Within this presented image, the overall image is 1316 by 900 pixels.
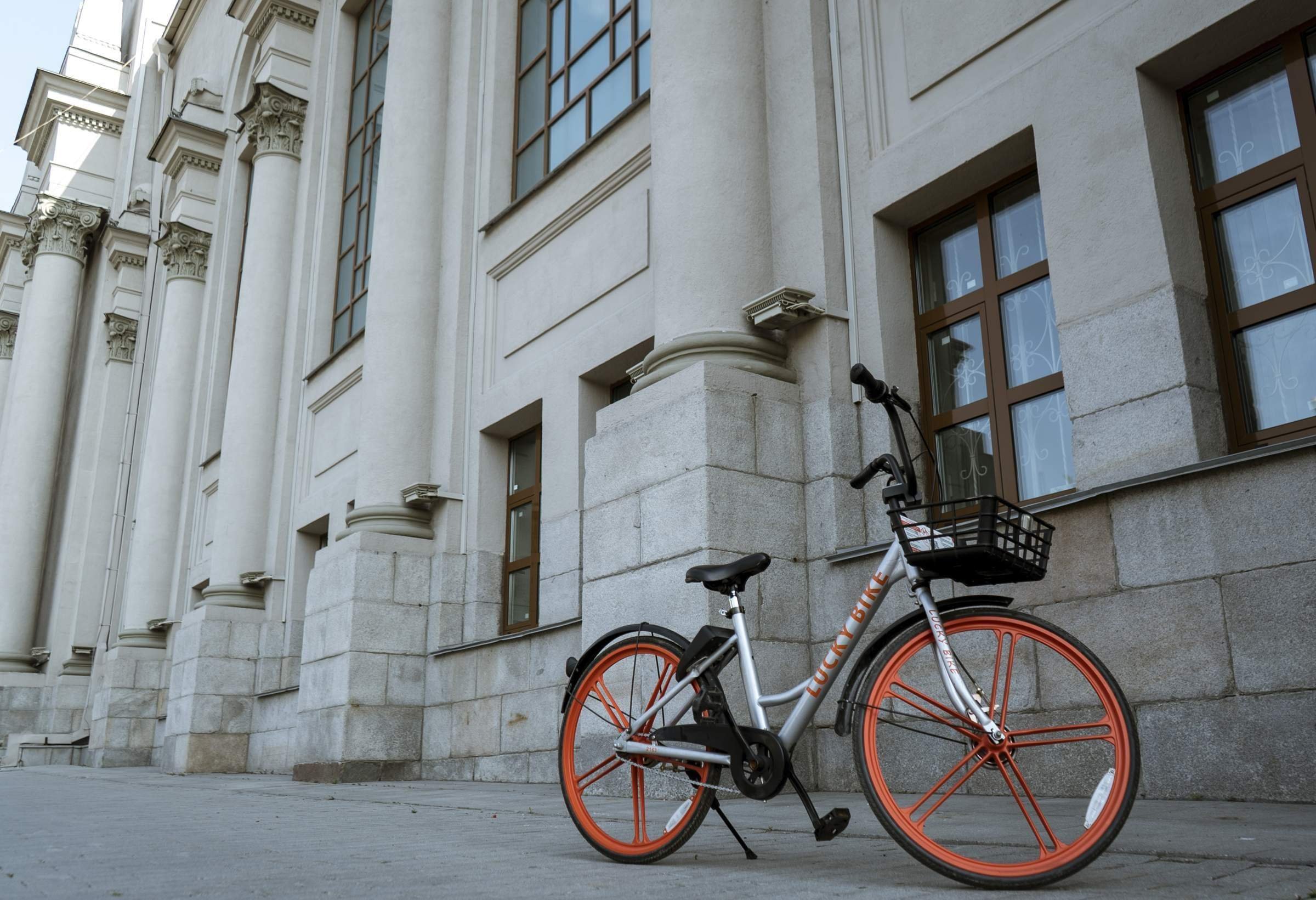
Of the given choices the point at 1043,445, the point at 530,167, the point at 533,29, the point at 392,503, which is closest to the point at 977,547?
the point at 1043,445

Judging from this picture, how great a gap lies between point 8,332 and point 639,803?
118 feet

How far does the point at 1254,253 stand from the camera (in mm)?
6168

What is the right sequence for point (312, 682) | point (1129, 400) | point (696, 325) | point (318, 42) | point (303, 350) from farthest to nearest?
1. point (318, 42)
2. point (303, 350)
3. point (312, 682)
4. point (696, 325)
5. point (1129, 400)

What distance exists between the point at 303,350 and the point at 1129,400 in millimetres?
13302

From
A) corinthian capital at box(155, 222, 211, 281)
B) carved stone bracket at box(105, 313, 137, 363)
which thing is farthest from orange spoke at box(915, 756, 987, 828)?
carved stone bracket at box(105, 313, 137, 363)

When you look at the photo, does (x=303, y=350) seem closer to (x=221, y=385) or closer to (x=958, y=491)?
(x=221, y=385)

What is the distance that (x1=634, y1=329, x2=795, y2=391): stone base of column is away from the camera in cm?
771

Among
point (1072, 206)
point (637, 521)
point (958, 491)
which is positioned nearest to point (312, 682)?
point (637, 521)

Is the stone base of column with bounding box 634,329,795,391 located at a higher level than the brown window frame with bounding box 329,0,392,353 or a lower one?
lower

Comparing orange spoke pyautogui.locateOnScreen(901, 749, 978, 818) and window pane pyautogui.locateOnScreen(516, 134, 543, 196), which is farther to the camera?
window pane pyautogui.locateOnScreen(516, 134, 543, 196)

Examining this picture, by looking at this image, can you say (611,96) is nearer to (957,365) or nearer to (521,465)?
(521,465)

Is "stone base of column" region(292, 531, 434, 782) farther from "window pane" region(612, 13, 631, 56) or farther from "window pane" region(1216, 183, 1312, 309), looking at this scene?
"window pane" region(1216, 183, 1312, 309)

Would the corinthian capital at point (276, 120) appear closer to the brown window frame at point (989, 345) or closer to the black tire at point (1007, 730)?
the brown window frame at point (989, 345)

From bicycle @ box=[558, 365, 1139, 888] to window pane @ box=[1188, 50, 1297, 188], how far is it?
3.38m
